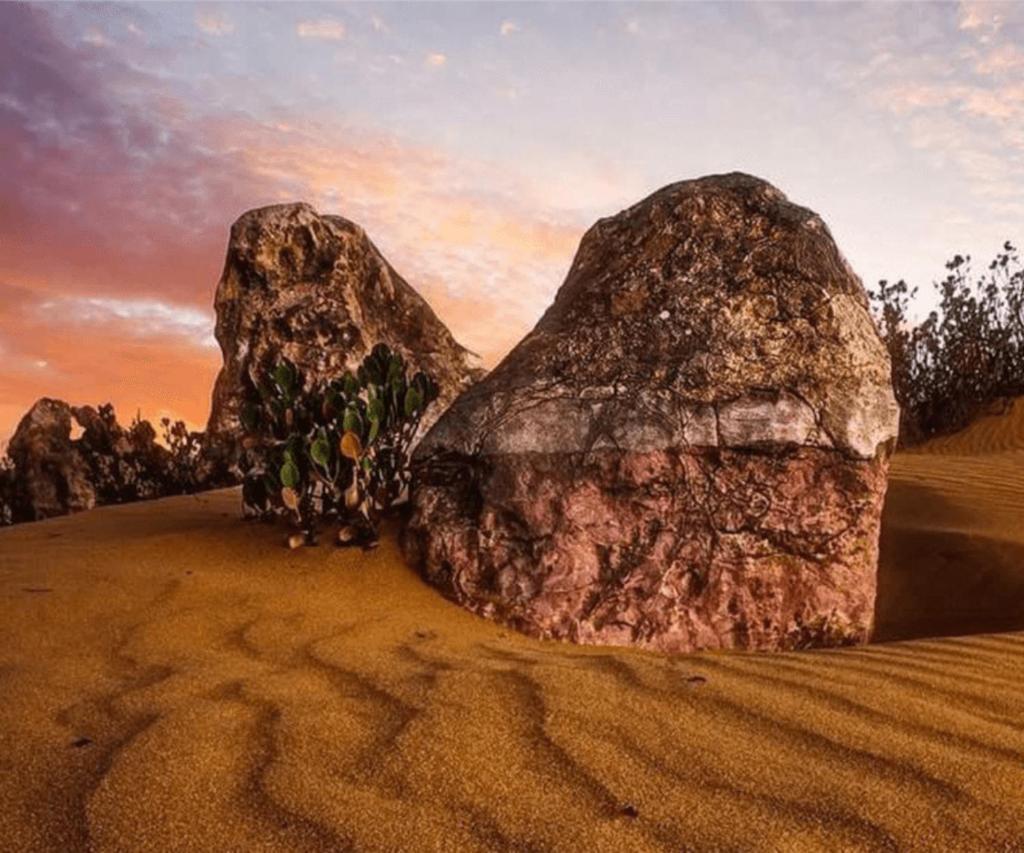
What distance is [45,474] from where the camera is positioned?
772cm

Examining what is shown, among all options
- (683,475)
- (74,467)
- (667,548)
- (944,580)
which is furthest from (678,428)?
(74,467)

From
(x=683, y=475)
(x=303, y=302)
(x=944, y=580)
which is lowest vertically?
(x=944, y=580)

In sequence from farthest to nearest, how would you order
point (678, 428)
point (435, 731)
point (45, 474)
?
point (45, 474) → point (678, 428) → point (435, 731)

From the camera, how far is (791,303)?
157 inches

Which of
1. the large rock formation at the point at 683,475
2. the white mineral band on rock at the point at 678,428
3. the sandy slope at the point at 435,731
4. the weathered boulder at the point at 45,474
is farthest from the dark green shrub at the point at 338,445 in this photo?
the weathered boulder at the point at 45,474

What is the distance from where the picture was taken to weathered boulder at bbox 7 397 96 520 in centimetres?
768

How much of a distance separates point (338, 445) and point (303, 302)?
136 inches

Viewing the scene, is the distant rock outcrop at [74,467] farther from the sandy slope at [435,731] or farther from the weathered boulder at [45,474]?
the sandy slope at [435,731]

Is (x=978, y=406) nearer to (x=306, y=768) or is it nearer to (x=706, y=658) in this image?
(x=706, y=658)

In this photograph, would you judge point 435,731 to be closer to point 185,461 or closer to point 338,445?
point 338,445

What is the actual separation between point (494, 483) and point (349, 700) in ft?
4.89

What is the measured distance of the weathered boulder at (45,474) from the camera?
7.68 metres

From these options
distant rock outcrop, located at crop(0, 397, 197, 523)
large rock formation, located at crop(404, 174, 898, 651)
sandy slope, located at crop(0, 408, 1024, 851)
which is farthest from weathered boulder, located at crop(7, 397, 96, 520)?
large rock formation, located at crop(404, 174, 898, 651)

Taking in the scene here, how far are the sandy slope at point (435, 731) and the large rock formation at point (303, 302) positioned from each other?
3.65 m
